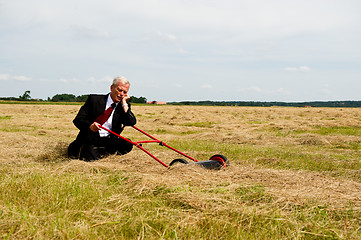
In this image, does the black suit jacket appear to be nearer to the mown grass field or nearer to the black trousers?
the black trousers

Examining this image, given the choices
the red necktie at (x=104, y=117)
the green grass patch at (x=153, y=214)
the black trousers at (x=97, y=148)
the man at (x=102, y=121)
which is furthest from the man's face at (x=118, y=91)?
the green grass patch at (x=153, y=214)

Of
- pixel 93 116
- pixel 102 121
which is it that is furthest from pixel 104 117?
→ pixel 93 116

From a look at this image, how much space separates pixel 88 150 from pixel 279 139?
6.97 m

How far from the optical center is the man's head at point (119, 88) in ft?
18.1

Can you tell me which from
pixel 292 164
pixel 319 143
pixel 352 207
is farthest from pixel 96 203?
pixel 319 143

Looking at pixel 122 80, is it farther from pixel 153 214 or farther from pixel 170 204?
pixel 153 214

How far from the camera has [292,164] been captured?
6426mm

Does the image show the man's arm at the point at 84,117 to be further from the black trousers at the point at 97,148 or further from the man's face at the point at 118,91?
the man's face at the point at 118,91

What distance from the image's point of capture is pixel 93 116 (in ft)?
18.9

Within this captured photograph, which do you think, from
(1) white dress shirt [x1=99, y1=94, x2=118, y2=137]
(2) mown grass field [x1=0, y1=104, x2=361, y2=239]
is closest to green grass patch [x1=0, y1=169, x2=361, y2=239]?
(2) mown grass field [x1=0, y1=104, x2=361, y2=239]

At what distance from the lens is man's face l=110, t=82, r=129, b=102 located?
5.52 metres

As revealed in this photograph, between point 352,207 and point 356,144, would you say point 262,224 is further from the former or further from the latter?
point 356,144

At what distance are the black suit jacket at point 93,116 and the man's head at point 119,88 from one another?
24 cm

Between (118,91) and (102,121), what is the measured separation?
635 millimetres
